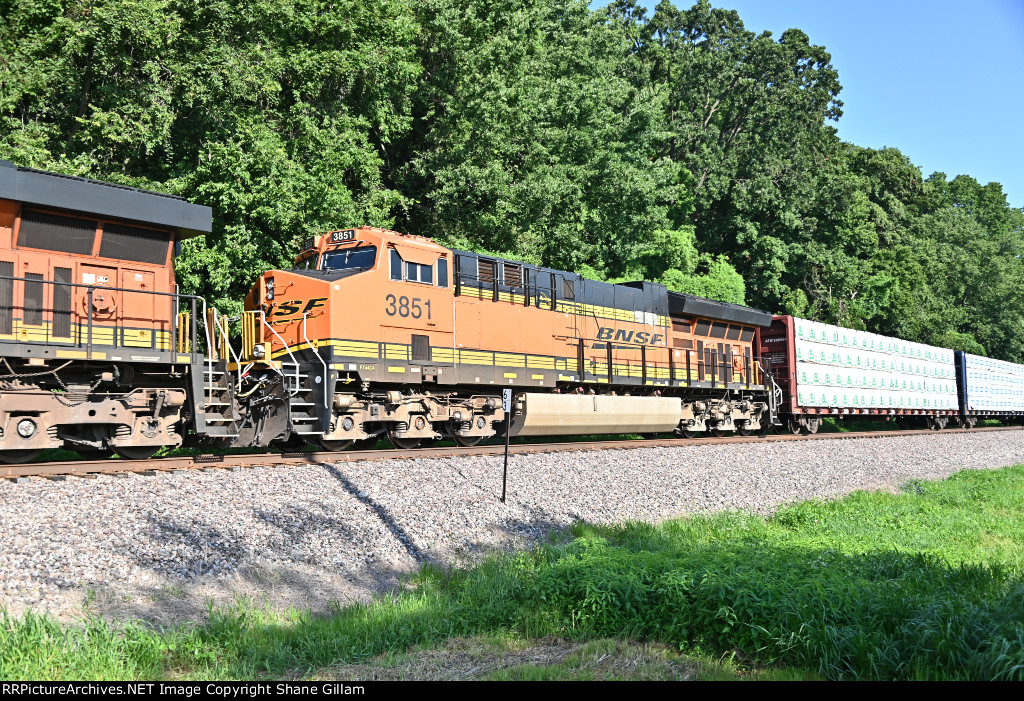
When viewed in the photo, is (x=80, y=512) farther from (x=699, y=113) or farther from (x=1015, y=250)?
(x=1015, y=250)

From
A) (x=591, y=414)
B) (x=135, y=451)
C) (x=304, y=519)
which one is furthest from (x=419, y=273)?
(x=304, y=519)

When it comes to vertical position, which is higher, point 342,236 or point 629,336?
point 342,236

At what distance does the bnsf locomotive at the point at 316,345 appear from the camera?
381 inches

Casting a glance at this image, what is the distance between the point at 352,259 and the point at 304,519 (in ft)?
19.7

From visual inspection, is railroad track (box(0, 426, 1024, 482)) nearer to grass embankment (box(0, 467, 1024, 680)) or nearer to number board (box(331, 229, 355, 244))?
number board (box(331, 229, 355, 244))

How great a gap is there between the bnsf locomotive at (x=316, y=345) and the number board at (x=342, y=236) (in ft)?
0.12

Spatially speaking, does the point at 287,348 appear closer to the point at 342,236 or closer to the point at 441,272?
the point at 342,236

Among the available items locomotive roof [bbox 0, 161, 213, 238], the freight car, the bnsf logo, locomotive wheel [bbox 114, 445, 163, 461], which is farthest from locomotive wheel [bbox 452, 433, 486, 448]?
the freight car

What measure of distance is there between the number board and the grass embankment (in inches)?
293

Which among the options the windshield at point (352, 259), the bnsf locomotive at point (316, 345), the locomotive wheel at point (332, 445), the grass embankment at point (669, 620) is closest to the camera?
the grass embankment at point (669, 620)

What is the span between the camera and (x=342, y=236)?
13.2 m

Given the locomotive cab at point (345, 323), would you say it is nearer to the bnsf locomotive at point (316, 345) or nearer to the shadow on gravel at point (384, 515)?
the bnsf locomotive at point (316, 345)

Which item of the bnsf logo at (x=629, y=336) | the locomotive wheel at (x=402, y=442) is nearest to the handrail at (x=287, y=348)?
the locomotive wheel at (x=402, y=442)

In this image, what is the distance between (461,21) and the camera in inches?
858
